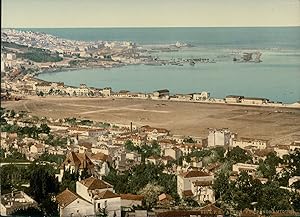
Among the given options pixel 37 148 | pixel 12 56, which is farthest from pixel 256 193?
pixel 12 56

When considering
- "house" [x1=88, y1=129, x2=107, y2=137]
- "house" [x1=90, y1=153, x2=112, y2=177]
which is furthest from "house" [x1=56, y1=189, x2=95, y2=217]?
"house" [x1=88, y1=129, x2=107, y2=137]

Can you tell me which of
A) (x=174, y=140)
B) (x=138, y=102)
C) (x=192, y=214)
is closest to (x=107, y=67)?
(x=138, y=102)

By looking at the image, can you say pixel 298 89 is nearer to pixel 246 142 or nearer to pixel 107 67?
pixel 246 142

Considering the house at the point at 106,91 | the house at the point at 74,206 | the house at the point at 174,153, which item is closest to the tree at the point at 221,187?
the house at the point at 174,153

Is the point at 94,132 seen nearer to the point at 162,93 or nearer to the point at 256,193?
the point at 162,93

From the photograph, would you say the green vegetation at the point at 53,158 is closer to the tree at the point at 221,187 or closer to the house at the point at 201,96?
the house at the point at 201,96

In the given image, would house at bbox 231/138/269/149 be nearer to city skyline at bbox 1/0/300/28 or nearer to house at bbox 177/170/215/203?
house at bbox 177/170/215/203
